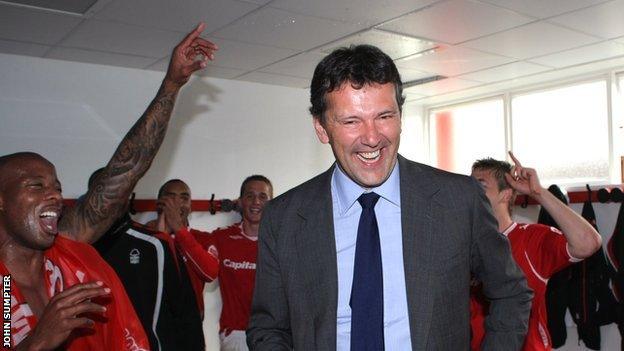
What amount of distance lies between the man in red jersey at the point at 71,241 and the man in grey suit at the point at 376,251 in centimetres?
55

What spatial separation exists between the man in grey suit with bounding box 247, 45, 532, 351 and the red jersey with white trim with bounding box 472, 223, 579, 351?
1458mm

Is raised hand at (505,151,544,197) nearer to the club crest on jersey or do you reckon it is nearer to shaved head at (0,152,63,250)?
the club crest on jersey

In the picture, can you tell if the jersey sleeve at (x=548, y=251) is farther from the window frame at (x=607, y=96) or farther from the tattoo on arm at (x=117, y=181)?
the window frame at (x=607, y=96)

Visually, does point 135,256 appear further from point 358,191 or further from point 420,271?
point 420,271

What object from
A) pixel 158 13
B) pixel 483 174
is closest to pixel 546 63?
pixel 483 174

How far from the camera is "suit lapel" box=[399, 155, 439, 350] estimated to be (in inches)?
56.8

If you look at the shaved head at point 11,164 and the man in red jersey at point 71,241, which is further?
the shaved head at point 11,164

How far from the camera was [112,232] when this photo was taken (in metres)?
2.83

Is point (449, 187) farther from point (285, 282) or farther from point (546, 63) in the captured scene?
point (546, 63)

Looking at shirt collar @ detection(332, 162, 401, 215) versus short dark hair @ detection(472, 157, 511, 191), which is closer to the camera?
shirt collar @ detection(332, 162, 401, 215)

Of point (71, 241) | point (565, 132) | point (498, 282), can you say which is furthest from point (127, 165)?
point (565, 132)

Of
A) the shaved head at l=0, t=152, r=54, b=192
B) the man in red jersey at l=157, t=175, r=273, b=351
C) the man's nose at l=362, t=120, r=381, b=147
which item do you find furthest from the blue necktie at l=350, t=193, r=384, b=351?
the man in red jersey at l=157, t=175, r=273, b=351

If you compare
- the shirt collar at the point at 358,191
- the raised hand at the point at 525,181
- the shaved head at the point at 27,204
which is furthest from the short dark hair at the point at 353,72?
the raised hand at the point at 525,181

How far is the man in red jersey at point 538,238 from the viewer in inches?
113
